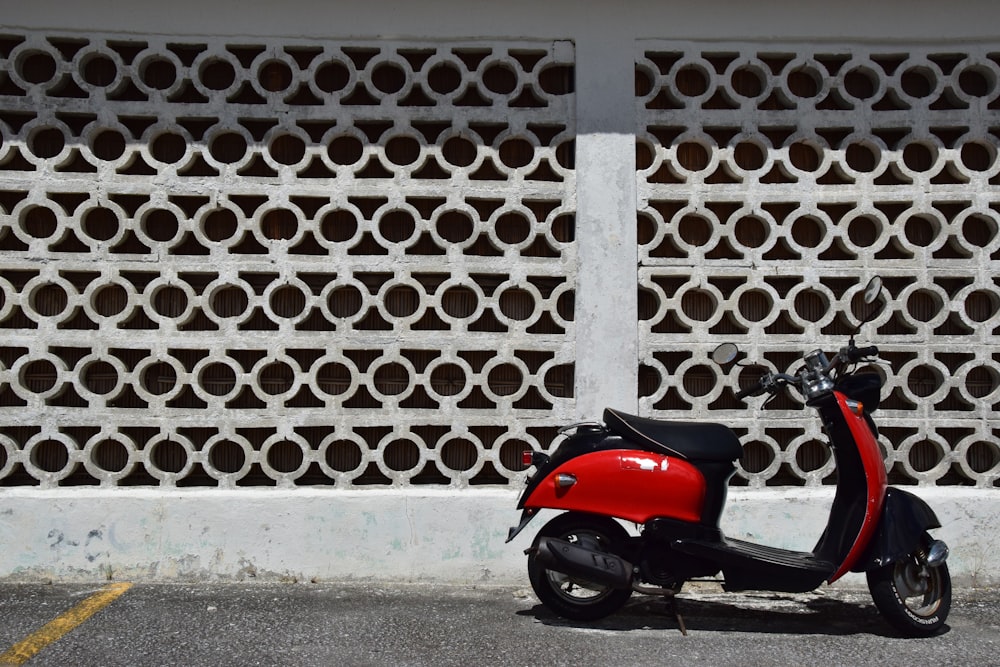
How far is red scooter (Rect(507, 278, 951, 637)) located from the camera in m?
4.08

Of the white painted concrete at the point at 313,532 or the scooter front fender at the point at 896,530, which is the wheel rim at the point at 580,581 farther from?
the scooter front fender at the point at 896,530

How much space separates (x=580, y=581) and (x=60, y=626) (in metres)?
2.51

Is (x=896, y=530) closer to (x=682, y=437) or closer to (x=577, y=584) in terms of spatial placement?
(x=682, y=437)

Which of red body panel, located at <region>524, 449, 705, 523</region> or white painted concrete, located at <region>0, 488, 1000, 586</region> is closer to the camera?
red body panel, located at <region>524, 449, 705, 523</region>

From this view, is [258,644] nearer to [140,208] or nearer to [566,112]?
[140,208]

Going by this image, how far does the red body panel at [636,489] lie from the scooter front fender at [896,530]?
861 mm

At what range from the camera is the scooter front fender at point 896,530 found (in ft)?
13.4

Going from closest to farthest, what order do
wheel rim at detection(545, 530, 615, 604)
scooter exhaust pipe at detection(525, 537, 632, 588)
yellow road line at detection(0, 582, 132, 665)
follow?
yellow road line at detection(0, 582, 132, 665)
scooter exhaust pipe at detection(525, 537, 632, 588)
wheel rim at detection(545, 530, 615, 604)

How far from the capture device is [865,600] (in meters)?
4.78

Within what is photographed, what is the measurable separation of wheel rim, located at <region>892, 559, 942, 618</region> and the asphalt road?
0.15 meters

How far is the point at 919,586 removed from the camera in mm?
4191

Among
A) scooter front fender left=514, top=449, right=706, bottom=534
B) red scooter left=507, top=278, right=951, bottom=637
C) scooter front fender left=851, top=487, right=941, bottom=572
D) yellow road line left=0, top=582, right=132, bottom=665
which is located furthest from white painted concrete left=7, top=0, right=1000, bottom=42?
yellow road line left=0, top=582, right=132, bottom=665

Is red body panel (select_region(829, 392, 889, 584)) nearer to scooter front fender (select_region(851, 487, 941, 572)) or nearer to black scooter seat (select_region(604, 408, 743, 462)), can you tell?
scooter front fender (select_region(851, 487, 941, 572))

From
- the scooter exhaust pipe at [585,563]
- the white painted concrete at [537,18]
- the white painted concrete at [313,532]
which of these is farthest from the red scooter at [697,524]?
the white painted concrete at [537,18]
